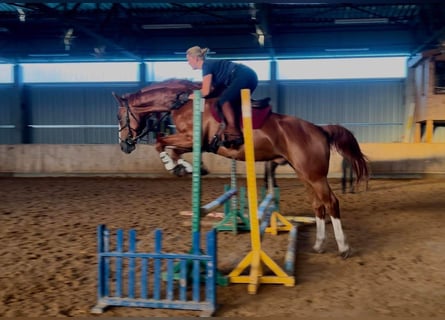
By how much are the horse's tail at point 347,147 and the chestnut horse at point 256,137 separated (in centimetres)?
13

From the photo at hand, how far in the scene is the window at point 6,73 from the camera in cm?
1831

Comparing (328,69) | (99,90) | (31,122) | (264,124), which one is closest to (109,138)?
(99,90)

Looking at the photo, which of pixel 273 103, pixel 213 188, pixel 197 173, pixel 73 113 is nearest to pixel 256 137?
pixel 197 173

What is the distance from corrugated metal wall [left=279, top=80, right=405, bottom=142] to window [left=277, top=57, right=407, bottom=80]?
33cm

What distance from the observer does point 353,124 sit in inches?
669

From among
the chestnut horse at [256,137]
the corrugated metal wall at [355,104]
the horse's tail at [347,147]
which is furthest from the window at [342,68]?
the chestnut horse at [256,137]

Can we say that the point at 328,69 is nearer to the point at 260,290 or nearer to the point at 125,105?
the point at 125,105

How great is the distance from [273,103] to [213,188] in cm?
766

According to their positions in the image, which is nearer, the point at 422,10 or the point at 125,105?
the point at 125,105

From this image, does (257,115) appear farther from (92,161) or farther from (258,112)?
(92,161)

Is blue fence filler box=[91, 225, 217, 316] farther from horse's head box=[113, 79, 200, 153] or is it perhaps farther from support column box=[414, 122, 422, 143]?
support column box=[414, 122, 422, 143]

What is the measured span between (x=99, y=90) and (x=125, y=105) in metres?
13.6

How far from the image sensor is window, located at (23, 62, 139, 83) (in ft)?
59.8

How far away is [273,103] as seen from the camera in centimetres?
1720
